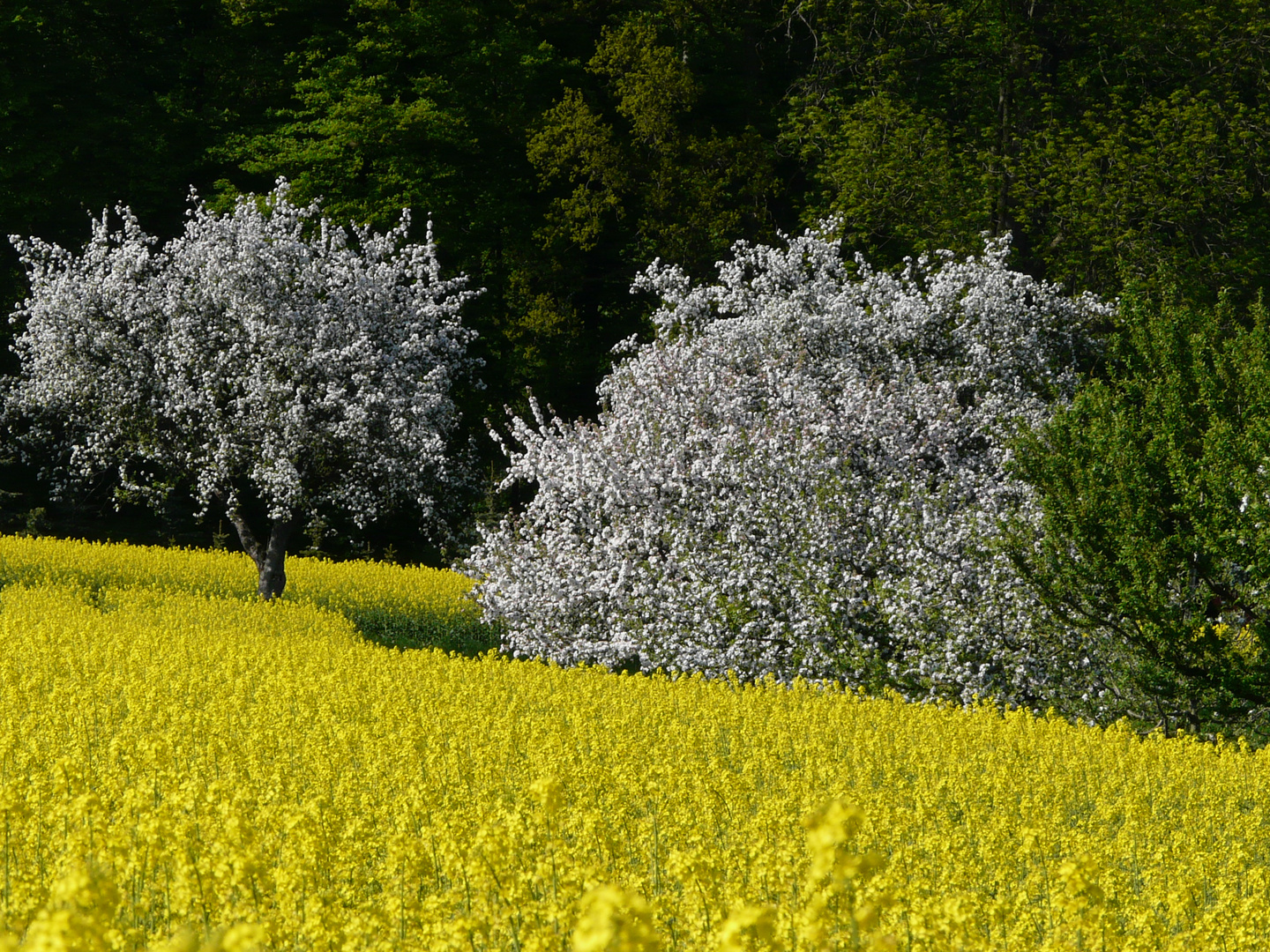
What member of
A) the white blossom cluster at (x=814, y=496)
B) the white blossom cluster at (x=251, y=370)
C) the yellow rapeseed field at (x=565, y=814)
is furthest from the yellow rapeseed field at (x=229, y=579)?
the yellow rapeseed field at (x=565, y=814)

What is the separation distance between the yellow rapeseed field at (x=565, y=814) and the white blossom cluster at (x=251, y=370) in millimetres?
5027

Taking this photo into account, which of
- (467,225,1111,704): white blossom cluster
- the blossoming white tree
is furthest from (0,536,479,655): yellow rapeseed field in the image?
(467,225,1111,704): white blossom cluster

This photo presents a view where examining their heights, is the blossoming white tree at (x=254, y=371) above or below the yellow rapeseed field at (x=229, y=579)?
above

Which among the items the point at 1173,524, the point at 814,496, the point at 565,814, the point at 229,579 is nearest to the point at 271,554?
the point at 229,579

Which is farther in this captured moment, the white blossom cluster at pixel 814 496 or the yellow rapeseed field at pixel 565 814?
the white blossom cluster at pixel 814 496

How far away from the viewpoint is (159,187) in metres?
26.6

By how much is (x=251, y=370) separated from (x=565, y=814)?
11.7m

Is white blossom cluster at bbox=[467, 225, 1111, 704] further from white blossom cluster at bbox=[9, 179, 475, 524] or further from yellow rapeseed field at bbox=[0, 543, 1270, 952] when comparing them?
Result: white blossom cluster at bbox=[9, 179, 475, 524]

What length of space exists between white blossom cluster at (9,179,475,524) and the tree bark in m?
0.25

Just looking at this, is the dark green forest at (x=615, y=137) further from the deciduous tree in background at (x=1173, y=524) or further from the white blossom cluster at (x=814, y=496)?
the deciduous tree in background at (x=1173, y=524)

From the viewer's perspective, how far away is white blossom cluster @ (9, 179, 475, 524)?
16703mm

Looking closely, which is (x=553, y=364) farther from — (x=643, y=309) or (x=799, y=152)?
(x=799, y=152)

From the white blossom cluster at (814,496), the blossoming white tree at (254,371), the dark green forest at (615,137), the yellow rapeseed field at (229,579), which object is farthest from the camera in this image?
the dark green forest at (615,137)

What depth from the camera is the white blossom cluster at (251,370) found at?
54.8 ft
